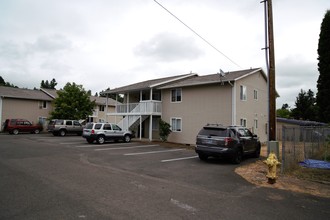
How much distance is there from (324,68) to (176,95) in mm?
12436

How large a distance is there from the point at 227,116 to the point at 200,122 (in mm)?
2548

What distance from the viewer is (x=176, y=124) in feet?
72.8

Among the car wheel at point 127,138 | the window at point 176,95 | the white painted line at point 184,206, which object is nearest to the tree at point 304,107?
the window at point 176,95

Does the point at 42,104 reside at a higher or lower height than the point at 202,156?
higher

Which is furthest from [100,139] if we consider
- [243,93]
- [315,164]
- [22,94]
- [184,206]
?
[22,94]

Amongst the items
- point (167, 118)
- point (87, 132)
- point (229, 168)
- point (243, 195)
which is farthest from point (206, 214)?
point (167, 118)

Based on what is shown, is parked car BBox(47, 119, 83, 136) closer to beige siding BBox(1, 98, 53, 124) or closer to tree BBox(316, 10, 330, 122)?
beige siding BBox(1, 98, 53, 124)

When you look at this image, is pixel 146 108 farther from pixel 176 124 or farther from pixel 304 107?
pixel 304 107

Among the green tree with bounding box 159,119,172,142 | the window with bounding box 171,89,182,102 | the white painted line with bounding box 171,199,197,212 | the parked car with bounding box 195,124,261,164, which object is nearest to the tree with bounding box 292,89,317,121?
the window with bounding box 171,89,182,102

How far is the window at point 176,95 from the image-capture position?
874 inches

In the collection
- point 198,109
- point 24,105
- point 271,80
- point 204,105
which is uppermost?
point 24,105

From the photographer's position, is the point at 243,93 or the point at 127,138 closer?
the point at 243,93

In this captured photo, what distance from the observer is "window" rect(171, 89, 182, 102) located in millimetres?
22203

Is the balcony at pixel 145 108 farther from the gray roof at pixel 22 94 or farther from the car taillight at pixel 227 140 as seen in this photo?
the gray roof at pixel 22 94
